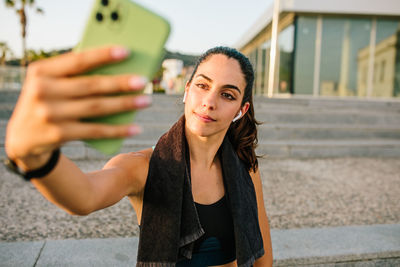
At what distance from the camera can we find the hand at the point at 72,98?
0.59m

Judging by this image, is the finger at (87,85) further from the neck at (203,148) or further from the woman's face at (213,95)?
the neck at (203,148)

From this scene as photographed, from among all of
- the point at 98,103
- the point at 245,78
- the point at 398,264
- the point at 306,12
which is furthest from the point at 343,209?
the point at 306,12

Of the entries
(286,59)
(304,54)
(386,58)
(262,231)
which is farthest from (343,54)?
(262,231)

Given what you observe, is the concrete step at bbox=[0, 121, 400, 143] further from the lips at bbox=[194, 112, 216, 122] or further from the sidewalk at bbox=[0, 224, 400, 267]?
the lips at bbox=[194, 112, 216, 122]

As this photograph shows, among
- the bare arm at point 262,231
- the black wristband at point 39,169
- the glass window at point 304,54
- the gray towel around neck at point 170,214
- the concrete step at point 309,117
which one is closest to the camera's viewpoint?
the black wristband at point 39,169

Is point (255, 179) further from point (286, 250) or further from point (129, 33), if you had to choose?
point (129, 33)

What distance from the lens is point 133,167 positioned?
1442 millimetres

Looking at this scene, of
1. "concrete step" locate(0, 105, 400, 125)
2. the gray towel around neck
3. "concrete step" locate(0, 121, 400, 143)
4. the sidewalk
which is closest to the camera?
the gray towel around neck

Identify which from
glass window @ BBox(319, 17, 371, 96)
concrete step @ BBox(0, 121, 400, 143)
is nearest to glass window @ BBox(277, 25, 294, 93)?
glass window @ BBox(319, 17, 371, 96)

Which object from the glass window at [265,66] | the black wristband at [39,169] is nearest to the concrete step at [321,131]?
the black wristband at [39,169]

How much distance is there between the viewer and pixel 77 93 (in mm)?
598

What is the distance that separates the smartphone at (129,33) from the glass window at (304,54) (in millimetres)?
14645

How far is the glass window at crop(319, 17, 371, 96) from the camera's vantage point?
554 inches

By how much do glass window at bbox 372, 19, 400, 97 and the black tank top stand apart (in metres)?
15.3
